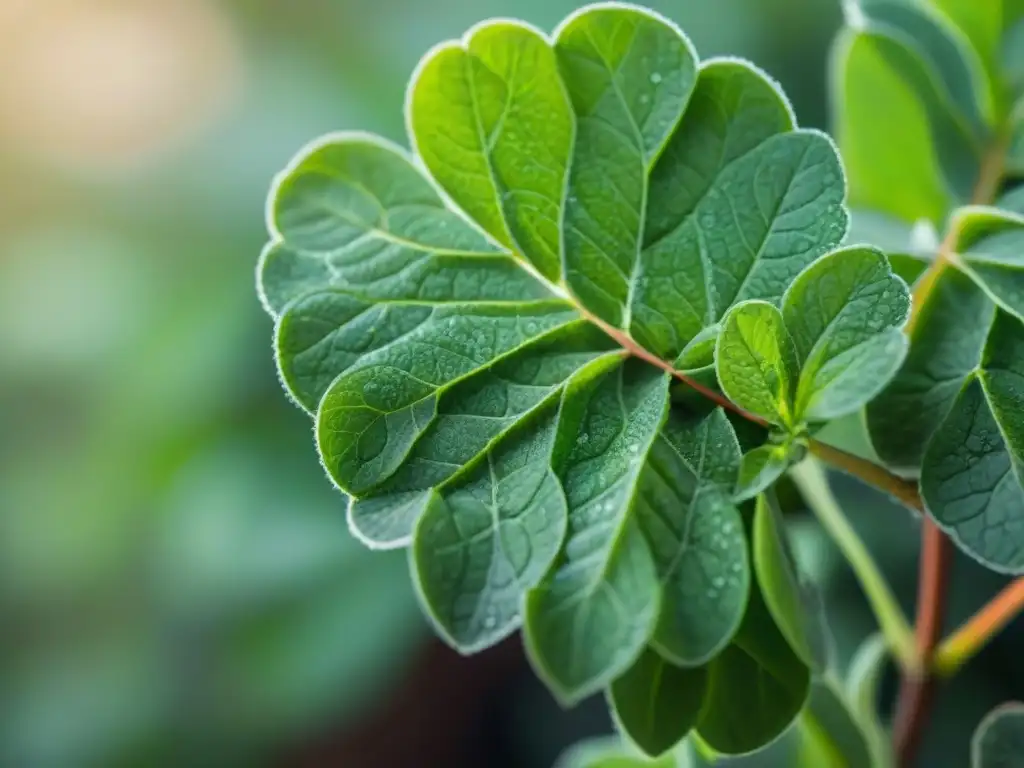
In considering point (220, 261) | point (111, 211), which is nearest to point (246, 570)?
point (220, 261)

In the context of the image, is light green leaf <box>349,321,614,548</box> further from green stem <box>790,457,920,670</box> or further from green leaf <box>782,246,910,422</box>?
green stem <box>790,457,920,670</box>

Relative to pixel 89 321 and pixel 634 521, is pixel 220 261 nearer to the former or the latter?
pixel 89 321

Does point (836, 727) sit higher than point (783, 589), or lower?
lower

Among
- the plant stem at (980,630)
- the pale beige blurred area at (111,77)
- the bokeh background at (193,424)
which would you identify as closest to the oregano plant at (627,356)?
the plant stem at (980,630)

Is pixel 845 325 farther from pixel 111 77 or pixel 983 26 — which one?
pixel 111 77

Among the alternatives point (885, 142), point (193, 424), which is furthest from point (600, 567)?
point (193, 424)

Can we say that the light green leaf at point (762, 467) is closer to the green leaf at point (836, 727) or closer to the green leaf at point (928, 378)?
the green leaf at point (928, 378)

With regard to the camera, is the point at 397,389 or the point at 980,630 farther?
the point at 980,630
